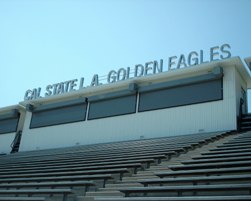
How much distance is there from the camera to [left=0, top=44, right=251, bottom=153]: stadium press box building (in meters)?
10.1

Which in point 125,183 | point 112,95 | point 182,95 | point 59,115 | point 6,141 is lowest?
point 125,183

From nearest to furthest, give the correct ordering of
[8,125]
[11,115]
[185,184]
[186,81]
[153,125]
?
[185,184] → [186,81] → [153,125] → [11,115] → [8,125]

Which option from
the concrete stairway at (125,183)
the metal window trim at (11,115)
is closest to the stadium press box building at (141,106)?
the metal window trim at (11,115)

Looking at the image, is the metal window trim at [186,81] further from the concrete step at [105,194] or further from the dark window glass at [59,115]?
the concrete step at [105,194]

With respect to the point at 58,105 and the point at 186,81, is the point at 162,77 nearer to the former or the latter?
the point at 186,81

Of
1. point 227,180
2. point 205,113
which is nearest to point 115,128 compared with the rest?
point 205,113

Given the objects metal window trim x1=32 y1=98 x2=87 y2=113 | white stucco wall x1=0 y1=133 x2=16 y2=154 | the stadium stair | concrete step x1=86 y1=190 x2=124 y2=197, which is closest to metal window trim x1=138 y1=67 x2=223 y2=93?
metal window trim x1=32 y1=98 x2=87 y2=113

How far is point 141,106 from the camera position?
37.8 ft

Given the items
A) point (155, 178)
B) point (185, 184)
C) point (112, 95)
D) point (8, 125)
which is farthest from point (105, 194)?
point (8, 125)

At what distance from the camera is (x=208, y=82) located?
34.0 feet

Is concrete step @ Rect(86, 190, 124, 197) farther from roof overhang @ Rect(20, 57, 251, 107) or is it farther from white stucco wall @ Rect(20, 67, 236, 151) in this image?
roof overhang @ Rect(20, 57, 251, 107)

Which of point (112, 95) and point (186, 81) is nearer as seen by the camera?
point (186, 81)

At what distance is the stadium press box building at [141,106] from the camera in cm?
1009

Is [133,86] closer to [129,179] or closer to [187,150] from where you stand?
[187,150]
